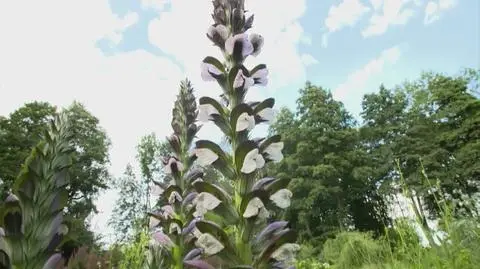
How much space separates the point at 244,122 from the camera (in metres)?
2.00

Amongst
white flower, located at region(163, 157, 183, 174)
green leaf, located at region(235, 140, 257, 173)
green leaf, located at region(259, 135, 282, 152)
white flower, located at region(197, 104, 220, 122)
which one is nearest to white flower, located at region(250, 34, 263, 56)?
white flower, located at region(197, 104, 220, 122)

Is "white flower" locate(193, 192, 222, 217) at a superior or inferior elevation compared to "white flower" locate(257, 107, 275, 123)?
inferior

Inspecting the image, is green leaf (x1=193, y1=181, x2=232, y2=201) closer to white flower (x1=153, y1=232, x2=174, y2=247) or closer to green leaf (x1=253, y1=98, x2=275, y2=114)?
green leaf (x1=253, y1=98, x2=275, y2=114)

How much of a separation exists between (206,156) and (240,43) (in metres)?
0.73

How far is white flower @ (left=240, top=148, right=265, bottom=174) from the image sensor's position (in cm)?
186

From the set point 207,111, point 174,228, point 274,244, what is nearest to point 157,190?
point 174,228

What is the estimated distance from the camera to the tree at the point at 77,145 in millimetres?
29688

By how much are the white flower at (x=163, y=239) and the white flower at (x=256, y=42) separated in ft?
5.26

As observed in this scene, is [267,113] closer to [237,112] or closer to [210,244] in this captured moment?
[237,112]

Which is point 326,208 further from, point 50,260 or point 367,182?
point 50,260

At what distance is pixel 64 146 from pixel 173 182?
2.18m

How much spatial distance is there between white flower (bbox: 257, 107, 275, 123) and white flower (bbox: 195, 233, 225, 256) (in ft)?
2.49

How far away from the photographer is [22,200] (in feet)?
4.09

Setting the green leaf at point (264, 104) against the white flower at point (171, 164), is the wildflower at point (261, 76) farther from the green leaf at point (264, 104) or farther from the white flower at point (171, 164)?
the white flower at point (171, 164)
